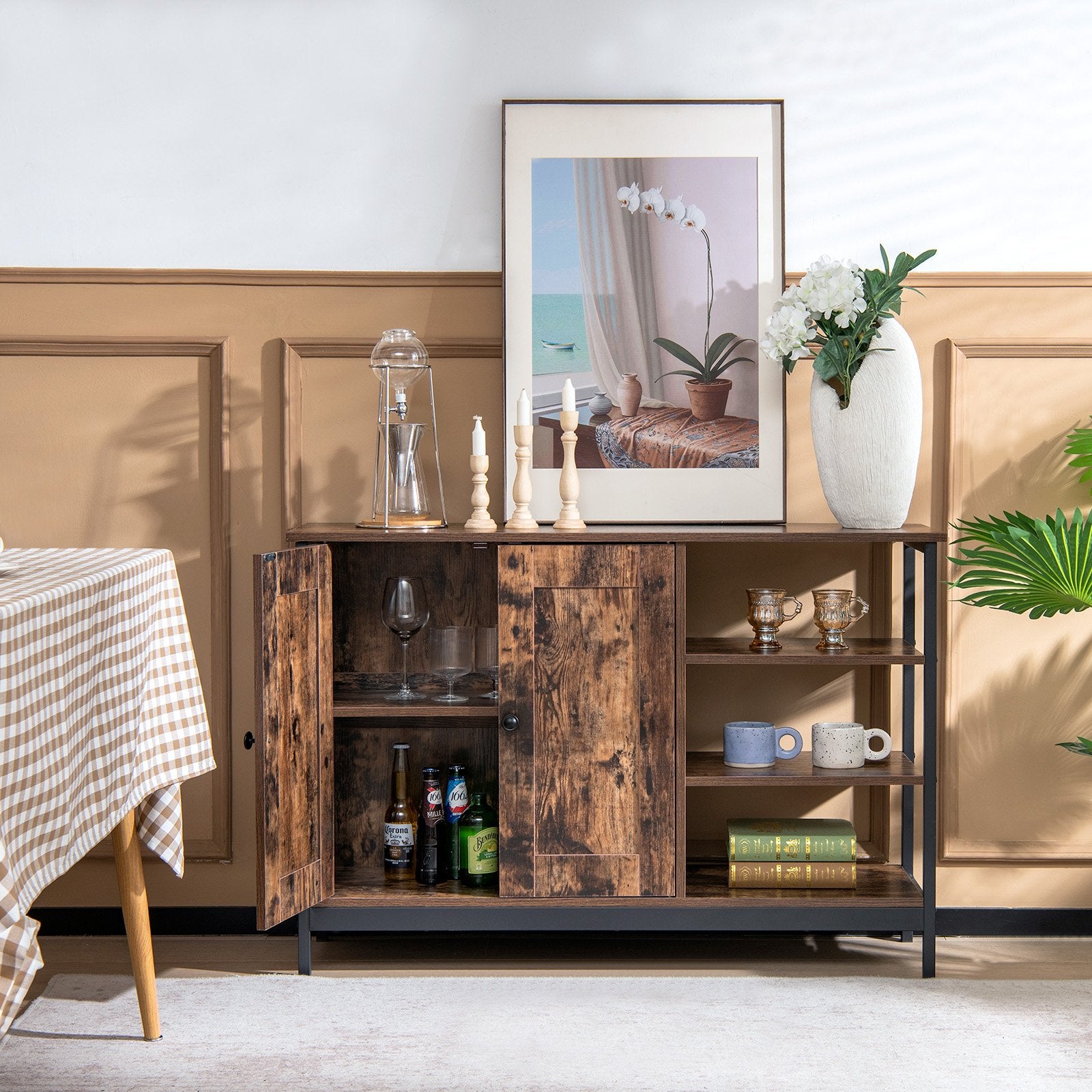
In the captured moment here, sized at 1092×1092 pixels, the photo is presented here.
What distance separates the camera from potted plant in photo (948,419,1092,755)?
2318mm

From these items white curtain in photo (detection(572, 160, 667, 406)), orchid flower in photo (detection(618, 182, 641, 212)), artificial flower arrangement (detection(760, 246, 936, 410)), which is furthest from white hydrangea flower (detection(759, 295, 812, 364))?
orchid flower in photo (detection(618, 182, 641, 212))

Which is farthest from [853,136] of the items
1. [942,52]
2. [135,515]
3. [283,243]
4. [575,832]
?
[135,515]

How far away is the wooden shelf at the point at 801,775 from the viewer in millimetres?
2408

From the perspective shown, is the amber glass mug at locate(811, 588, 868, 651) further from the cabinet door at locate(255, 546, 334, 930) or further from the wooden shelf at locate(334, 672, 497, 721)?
the cabinet door at locate(255, 546, 334, 930)

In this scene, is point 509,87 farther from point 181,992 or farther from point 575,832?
point 181,992

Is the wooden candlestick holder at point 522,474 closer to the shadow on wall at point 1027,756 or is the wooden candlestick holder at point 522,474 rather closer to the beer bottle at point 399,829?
the beer bottle at point 399,829

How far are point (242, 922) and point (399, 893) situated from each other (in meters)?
0.57

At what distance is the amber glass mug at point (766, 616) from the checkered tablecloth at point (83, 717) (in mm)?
1251

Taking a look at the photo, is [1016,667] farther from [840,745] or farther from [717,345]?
[717,345]

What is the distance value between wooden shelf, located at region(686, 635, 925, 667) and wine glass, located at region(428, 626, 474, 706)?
0.51m

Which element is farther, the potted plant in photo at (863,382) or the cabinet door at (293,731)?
the potted plant in photo at (863,382)

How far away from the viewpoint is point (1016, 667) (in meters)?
2.77

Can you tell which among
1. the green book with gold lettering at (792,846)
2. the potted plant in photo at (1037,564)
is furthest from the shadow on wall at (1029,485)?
the green book with gold lettering at (792,846)

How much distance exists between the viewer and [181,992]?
243 cm
